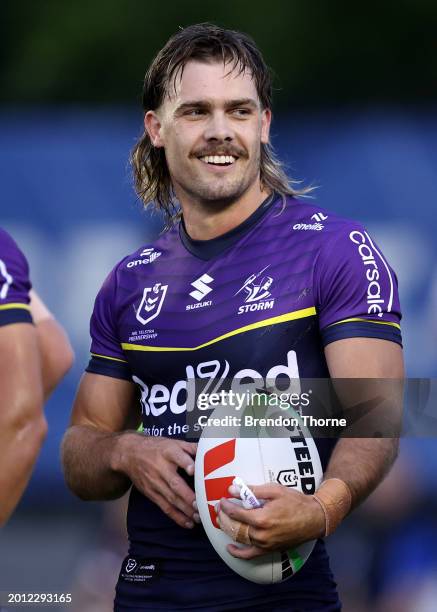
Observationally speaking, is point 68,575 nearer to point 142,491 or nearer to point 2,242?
point 142,491

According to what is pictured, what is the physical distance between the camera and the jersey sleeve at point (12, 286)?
3660 mm

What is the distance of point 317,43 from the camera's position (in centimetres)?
1167

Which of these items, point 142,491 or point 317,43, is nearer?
point 142,491

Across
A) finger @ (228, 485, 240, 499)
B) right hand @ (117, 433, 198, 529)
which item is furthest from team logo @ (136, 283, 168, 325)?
finger @ (228, 485, 240, 499)

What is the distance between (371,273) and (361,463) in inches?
24.1

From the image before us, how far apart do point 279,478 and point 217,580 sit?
0.48 m

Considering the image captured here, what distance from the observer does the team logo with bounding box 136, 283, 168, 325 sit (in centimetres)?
438

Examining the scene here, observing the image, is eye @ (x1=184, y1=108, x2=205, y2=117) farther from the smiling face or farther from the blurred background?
the blurred background

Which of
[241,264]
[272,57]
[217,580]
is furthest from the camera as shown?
[272,57]

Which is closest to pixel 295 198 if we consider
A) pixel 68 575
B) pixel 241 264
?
pixel 241 264

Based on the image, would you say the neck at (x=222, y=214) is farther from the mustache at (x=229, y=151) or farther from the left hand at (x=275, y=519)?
the left hand at (x=275, y=519)

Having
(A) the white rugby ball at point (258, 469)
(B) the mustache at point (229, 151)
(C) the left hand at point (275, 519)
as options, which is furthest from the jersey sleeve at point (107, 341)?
(C) the left hand at point (275, 519)

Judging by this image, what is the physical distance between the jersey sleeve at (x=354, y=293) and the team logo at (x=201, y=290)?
39 cm

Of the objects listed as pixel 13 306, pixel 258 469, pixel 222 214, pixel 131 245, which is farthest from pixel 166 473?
pixel 131 245
